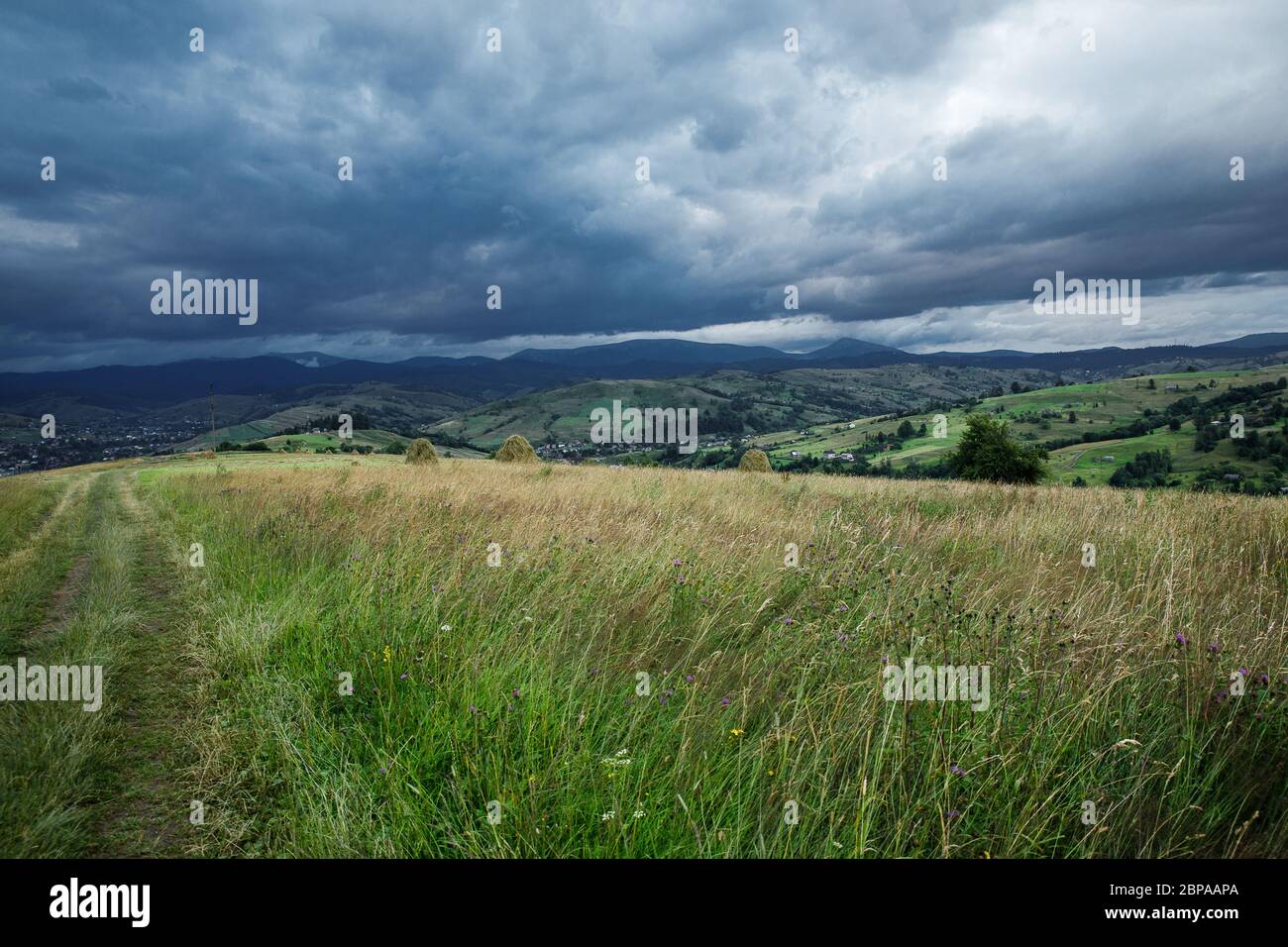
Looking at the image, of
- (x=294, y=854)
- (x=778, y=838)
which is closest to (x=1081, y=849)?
(x=778, y=838)

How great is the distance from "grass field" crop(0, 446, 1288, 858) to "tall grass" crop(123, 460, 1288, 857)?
2 cm

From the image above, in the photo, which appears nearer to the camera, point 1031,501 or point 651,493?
point 1031,501

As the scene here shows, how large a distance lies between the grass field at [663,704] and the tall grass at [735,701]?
0.02 m

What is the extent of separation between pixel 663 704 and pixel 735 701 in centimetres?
48

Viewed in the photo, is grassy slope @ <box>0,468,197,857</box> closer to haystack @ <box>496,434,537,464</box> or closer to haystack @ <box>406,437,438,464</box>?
haystack @ <box>496,434,537,464</box>

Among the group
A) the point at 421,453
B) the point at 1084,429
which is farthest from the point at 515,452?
the point at 1084,429

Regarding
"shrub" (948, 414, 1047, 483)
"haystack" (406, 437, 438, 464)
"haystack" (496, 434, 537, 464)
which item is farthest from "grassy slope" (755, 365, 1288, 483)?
"haystack" (406, 437, 438, 464)

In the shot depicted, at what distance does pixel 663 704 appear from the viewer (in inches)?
136

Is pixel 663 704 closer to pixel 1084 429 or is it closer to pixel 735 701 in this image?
pixel 735 701

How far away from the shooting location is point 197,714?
4059 mm

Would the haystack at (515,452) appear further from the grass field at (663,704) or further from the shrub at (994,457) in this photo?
the shrub at (994,457)

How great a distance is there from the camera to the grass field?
269 centimetres

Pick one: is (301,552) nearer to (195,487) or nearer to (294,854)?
(294,854)

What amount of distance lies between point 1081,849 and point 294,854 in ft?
11.9
